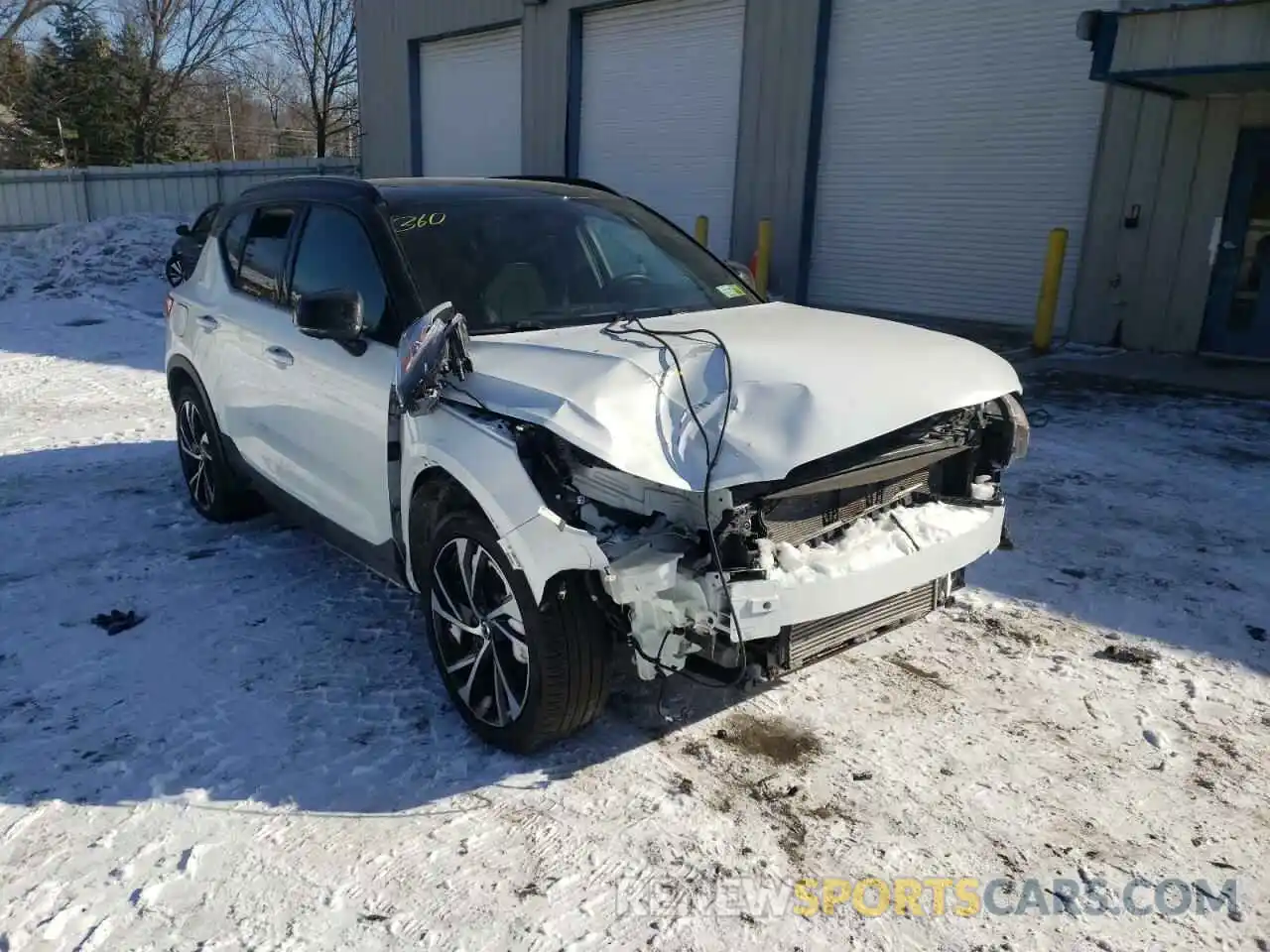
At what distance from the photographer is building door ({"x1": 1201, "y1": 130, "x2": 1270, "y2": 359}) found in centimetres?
1002

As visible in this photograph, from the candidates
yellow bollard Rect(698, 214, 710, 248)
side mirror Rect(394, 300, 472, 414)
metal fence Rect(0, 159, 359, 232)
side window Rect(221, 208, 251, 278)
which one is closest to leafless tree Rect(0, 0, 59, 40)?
metal fence Rect(0, 159, 359, 232)

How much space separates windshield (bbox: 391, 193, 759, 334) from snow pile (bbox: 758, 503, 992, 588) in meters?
1.30

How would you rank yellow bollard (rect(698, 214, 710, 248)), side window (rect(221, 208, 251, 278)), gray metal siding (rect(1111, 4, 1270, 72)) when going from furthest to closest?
yellow bollard (rect(698, 214, 710, 248)) → gray metal siding (rect(1111, 4, 1270, 72)) → side window (rect(221, 208, 251, 278))

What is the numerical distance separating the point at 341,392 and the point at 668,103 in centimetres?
1304

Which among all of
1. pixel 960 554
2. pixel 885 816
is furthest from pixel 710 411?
pixel 885 816

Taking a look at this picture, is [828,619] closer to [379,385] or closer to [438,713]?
[438,713]

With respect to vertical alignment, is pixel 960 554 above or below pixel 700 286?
below

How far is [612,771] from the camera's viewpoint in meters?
3.20

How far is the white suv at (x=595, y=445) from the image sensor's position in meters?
2.82

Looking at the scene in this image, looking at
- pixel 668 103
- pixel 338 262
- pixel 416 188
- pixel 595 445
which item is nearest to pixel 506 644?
pixel 595 445

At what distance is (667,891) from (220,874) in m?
1.23

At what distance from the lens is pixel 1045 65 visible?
1126 cm

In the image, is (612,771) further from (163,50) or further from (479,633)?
(163,50)

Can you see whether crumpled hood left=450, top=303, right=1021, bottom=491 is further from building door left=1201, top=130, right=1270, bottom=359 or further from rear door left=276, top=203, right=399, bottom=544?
building door left=1201, top=130, right=1270, bottom=359
